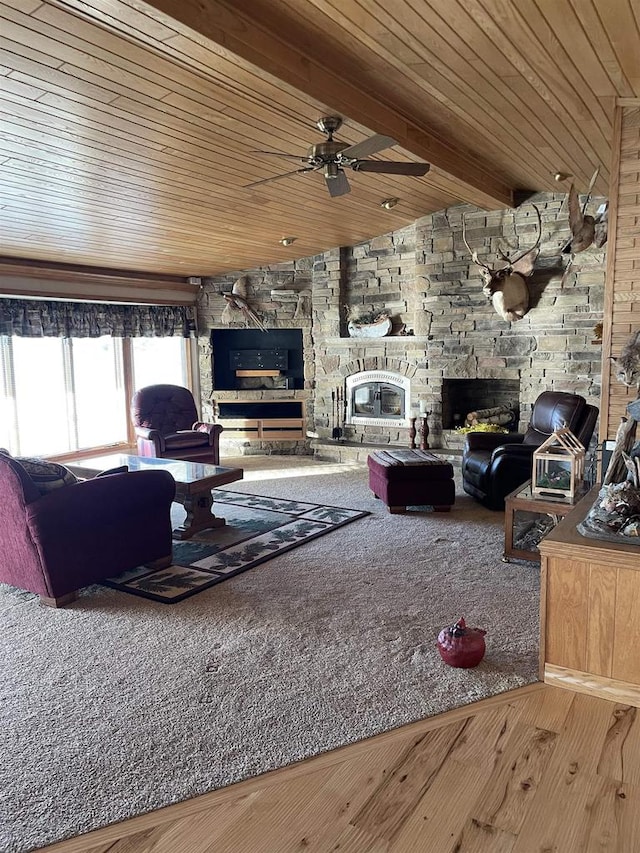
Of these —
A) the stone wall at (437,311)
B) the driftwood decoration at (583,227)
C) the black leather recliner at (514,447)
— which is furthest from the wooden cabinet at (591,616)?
the stone wall at (437,311)

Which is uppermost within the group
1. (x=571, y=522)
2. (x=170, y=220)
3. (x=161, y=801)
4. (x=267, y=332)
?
(x=170, y=220)

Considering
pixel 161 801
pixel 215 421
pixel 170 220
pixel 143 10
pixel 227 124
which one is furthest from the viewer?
pixel 215 421

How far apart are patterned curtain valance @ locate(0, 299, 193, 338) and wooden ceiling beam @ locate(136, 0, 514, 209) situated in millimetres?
4359

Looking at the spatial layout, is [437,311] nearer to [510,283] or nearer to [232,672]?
[510,283]

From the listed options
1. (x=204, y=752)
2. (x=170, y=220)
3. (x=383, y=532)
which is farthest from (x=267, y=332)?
(x=204, y=752)

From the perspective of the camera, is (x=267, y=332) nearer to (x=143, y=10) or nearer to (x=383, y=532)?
(x=383, y=532)

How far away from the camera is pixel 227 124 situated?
152 inches

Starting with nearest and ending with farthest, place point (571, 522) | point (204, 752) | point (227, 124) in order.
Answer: point (204, 752) < point (571, 522) < point (227, 124)

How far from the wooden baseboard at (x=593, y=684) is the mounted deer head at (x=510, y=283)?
14.6 feet

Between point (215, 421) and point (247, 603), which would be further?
point (215, 421)

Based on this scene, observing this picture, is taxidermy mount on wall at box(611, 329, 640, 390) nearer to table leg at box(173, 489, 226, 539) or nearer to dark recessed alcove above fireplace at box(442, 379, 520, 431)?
table leg at box(173, 489, 226, 539)

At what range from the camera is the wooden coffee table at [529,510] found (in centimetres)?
388

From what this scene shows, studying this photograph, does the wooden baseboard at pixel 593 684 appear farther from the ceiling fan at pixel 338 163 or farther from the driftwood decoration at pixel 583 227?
the driftwood decoration at pixel 583 227

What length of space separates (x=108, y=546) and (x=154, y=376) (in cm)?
504
